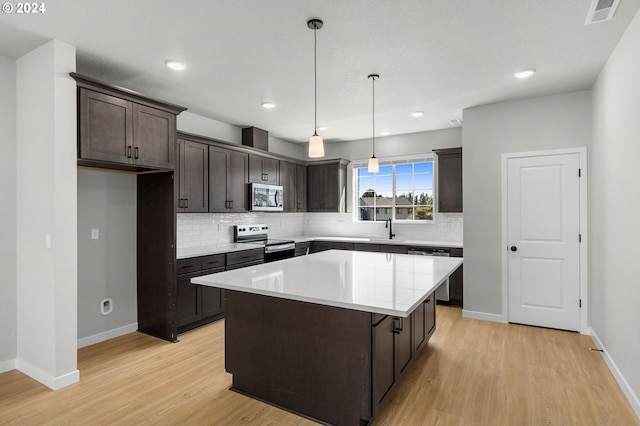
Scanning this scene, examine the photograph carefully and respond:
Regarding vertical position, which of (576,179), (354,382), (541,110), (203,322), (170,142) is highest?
(541,110)

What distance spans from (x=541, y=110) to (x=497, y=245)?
1.66 metres

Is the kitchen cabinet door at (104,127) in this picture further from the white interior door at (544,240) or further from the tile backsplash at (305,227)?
the white interior door at (544,240)

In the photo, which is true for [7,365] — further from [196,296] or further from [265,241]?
[265,241]

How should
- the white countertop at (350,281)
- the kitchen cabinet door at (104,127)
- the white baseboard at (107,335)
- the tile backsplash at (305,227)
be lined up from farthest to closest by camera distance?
the tile backsplash at (305,227) → the white baseboard at (107,335) → the kitchen cabinet door at (104,127) → the white countertop at (350,281)

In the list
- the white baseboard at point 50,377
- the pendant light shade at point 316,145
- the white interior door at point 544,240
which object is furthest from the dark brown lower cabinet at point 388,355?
the white baseboard at point 50,377

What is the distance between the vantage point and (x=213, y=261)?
4.19 m

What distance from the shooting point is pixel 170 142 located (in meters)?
3.62

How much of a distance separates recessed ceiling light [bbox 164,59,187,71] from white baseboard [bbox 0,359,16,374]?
2.93 meters

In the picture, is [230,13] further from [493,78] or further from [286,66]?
[493,78]

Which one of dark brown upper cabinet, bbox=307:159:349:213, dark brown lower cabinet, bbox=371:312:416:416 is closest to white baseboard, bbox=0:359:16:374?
dark brown lower cabinet, bbox=371:312:416:416

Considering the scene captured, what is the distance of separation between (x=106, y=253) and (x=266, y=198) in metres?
2.32

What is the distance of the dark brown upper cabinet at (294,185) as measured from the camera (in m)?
6.05

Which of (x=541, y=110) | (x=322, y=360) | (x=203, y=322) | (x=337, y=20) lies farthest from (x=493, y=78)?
(x=203, y=322)

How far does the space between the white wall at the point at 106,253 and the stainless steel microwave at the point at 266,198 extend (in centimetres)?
162
